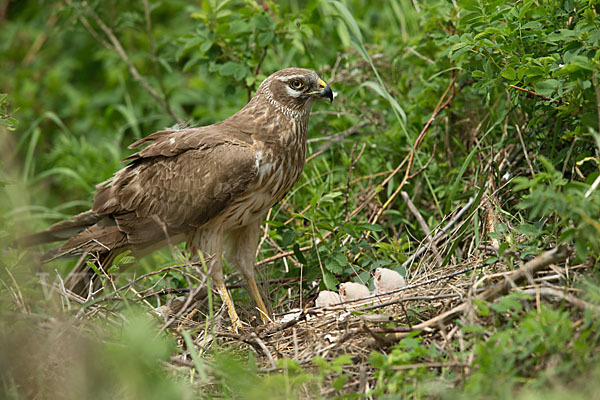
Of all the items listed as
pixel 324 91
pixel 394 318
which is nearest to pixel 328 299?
pixel 394 318

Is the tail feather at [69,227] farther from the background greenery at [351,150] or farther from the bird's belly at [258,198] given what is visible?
the bird's belly at [258,198]

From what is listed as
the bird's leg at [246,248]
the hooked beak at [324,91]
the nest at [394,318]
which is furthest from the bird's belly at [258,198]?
the nest at [394,318]

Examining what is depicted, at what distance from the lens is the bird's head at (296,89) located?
416 centimetres

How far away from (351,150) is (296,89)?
106 centimetres

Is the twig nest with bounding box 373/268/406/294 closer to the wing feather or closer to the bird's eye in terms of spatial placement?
the wing feather

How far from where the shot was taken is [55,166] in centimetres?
651

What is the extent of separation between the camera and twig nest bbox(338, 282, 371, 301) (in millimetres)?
3621

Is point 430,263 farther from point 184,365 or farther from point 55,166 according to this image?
point 55,166

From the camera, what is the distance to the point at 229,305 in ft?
13.2

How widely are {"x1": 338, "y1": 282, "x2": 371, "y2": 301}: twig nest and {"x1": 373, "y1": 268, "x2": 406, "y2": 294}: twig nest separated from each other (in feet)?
0.20

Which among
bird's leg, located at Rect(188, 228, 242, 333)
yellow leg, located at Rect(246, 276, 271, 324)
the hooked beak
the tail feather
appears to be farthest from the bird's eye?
the tail feather

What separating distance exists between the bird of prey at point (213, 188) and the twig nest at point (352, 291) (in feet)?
1.86

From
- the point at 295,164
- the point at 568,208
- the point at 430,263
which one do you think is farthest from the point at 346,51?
the point at 568,208

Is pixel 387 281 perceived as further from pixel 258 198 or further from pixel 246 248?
pixel 246 248
